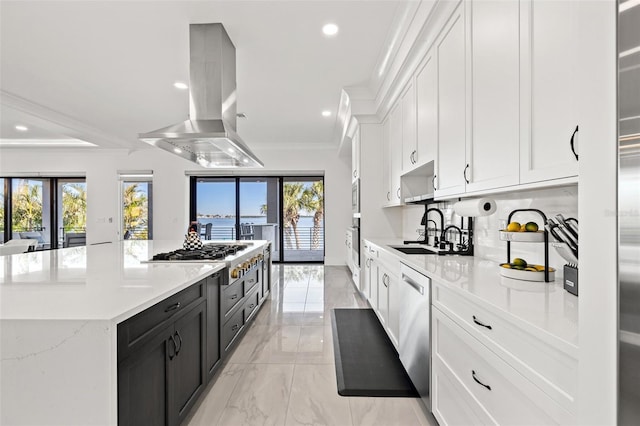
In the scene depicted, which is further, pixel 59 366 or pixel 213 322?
pixel 213 322

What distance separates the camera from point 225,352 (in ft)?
7.57

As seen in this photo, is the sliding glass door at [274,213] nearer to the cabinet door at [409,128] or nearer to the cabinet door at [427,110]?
the cabinet door at [409,128]

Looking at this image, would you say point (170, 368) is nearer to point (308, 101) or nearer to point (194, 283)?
point (194, 283)

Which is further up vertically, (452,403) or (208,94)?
(208,94)

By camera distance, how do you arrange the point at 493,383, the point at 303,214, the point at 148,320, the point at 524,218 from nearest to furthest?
the point at 493,383 → the point at 148,320 → the point at 524,218 → the point at 303,214

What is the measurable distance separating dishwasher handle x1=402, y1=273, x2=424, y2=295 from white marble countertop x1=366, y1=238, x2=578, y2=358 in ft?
0.32

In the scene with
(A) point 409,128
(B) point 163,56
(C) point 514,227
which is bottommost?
(C) point 514,227

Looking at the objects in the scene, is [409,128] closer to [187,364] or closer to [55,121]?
[187,364]

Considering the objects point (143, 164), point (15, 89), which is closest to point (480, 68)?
point (15, 89)

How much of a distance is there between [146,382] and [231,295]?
3.97 feet

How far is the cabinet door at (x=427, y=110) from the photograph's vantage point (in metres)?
2.32

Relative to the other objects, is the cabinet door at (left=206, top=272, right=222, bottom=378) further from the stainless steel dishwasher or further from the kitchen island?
the stainless steel dishwasher

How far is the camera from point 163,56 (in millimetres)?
Answer: 3137

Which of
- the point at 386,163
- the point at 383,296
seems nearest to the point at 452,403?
the point at 383,296
